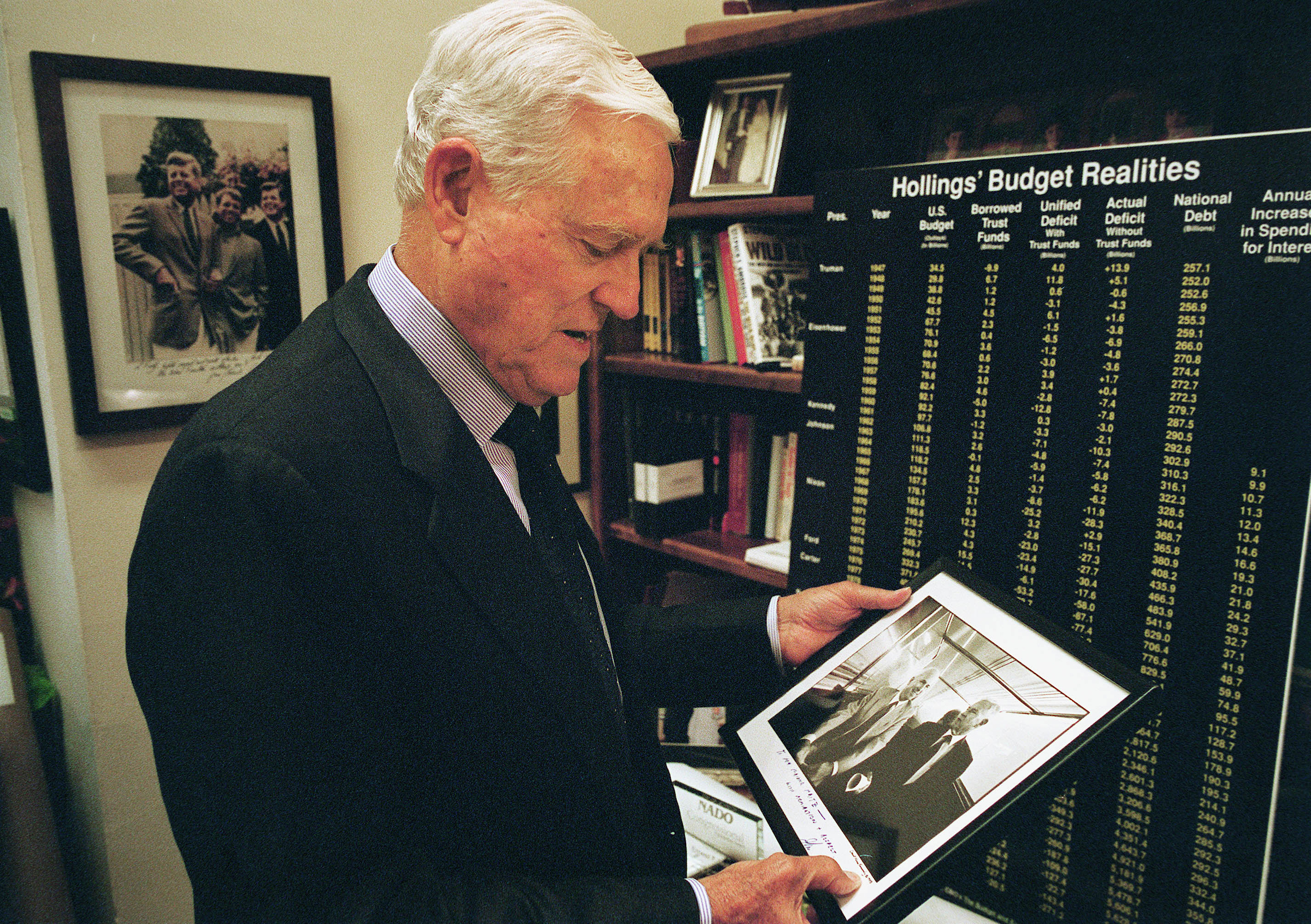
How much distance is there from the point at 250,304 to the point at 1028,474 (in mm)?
1516

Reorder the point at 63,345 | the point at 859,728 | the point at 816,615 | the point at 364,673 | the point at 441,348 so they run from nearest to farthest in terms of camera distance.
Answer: the point at 364,673 → the point at 441,348 → the point at 859,728 → the point at 816,615 → the point at 63,345

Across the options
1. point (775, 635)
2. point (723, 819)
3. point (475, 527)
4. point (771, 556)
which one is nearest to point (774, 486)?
point (771, 556)

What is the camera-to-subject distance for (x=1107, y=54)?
128cm

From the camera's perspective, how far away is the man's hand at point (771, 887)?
35.3 inches

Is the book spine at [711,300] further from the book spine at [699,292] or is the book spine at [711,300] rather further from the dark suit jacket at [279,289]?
the dark suit jacket at [279,289]

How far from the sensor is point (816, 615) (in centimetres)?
128

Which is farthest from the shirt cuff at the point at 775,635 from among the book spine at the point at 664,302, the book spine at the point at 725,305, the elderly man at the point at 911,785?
the book spine at the point at 664,302

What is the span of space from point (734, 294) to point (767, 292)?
0.07 metres

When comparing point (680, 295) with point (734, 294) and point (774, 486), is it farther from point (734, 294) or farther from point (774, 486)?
point (774, 486)

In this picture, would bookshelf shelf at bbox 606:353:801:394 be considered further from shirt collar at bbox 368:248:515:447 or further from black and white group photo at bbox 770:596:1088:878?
shirt collar at bbox 368:248:515:447

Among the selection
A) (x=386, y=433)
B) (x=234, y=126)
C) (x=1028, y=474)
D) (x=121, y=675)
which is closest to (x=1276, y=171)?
(x=1028, y=474)

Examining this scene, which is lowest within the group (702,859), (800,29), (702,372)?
(702,859)

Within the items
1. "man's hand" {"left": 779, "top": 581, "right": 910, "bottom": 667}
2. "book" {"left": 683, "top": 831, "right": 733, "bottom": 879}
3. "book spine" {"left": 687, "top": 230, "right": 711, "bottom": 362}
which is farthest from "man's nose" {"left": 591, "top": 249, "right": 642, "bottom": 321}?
"book" {"left": 683, "top": 831, "right": 733, "bottom": 879}

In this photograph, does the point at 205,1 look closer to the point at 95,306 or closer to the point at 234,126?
the point at 234,126
